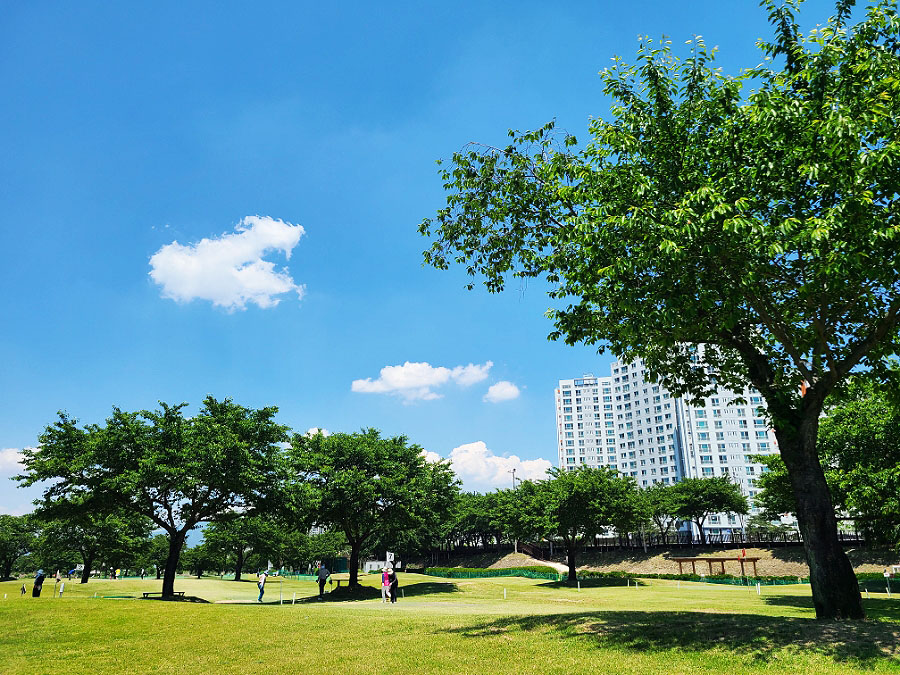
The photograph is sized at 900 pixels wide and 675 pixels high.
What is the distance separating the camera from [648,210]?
12930 millimetres

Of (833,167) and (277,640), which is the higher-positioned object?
(833,167)

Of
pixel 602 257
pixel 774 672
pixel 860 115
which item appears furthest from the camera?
pixel 602 257

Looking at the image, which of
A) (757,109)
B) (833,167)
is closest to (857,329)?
(833,167)

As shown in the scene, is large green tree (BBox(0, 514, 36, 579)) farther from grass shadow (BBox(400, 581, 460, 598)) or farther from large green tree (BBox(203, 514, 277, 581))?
grass shadow (BBox(400, 581, 460, 598))

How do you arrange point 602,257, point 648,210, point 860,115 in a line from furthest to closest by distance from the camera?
point 602,257, point 648,210, point 860,115

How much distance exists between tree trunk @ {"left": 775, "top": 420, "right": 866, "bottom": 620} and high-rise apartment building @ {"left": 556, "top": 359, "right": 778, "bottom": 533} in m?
111

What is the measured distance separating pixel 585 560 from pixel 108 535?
63615mm

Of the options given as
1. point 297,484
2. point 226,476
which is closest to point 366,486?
point 297,484

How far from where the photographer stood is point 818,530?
1445cm

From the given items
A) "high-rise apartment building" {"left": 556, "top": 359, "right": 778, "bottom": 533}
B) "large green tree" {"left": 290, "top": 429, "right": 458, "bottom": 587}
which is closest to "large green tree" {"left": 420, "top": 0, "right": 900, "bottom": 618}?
"large green tree" {"left": 290, "top": 429, "right": 458, "bottom": 587}

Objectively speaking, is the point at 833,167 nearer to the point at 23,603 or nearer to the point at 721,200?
the point at 721,200

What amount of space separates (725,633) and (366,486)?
33.9m

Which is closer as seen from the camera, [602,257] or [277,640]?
[602,257]

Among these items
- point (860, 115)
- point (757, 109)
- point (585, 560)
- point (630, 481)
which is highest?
point (757, 109)
